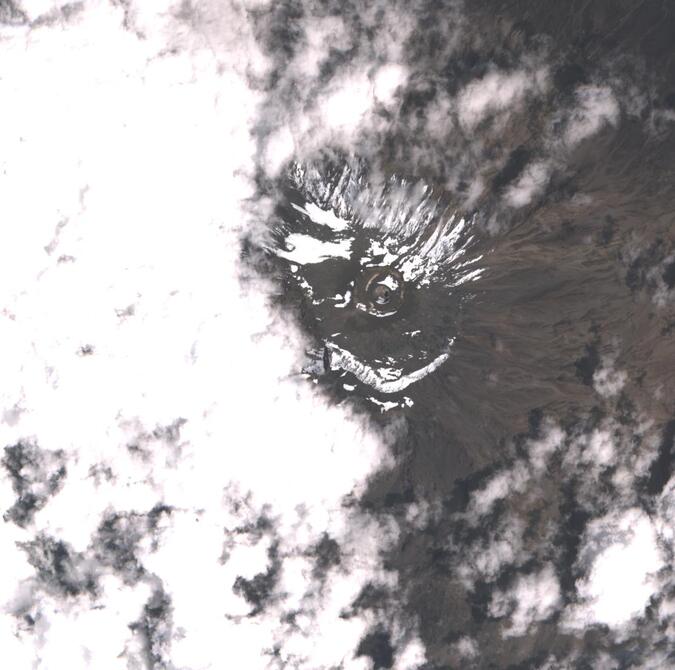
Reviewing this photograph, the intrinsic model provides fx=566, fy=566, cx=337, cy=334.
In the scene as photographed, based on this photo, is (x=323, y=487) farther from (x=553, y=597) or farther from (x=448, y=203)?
(x=448, y=203)

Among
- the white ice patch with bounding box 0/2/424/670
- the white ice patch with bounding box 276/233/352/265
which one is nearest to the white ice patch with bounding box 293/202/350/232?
the white ice patch with bounding box 276/233/352/265

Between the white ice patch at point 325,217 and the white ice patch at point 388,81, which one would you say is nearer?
the white ice patch at point 388,81

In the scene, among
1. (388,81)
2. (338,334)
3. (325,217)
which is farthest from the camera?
(338,334)

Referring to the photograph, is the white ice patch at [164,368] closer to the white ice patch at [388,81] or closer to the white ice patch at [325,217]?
the white ice patch at [325,217]

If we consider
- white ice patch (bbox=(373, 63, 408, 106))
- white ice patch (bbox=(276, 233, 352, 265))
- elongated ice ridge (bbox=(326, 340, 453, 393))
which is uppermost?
white ice patch (bbox=(373, 63, 408, 106))

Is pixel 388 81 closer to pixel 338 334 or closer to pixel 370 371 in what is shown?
pixel 338 334

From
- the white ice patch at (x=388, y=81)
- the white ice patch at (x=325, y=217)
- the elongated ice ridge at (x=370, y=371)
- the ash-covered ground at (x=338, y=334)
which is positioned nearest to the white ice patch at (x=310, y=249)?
the ash-covered ground at (x=338, y=334)

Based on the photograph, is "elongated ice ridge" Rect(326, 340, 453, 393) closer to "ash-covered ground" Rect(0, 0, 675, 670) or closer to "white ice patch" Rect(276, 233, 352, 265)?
"ash-covered ground" Rect(0, 0, 675, 670)

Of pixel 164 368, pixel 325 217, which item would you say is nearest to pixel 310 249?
pixel 325 217
